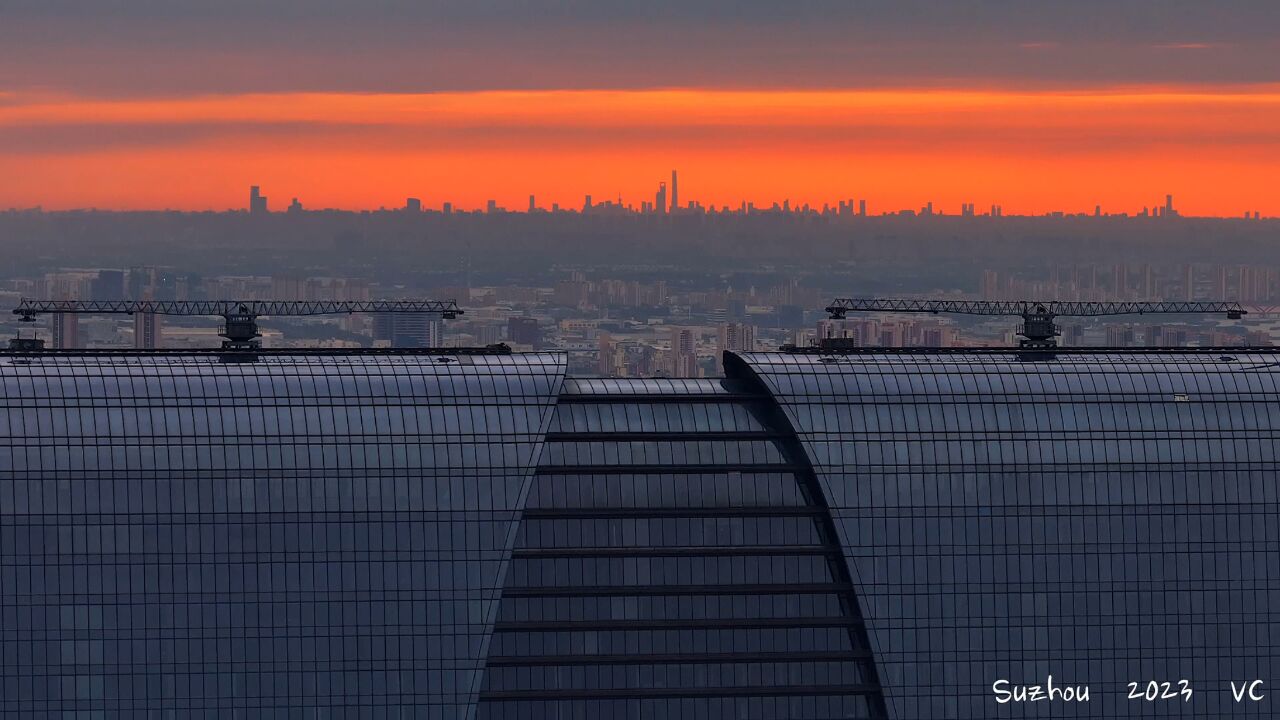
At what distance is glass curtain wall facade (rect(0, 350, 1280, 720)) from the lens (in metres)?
108

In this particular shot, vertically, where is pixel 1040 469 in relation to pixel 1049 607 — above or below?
above

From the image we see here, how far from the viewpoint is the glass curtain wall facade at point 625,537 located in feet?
353

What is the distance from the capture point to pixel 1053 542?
113m

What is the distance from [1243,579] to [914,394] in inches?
763

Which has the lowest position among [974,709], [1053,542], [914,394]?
[974,709]

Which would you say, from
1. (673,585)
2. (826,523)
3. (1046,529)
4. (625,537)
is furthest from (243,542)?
(1046,529)

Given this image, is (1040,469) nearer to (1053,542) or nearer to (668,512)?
(1053,542)

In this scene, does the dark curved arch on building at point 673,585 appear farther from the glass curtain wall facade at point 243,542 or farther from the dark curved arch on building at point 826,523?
the glass curtain wall facade at point 243,542

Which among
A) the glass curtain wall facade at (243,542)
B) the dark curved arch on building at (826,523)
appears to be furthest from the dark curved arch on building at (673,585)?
the glass curtain wall facade at (243,542)

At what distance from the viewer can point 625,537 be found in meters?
111

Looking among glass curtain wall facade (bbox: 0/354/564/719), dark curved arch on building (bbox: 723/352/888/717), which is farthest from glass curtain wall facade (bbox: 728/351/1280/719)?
glass curtain wall facade (bbox: 0/354/564/719)

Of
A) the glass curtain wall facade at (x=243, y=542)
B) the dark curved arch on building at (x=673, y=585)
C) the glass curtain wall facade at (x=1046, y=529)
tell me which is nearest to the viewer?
the glass curtain wall facade at (x=243, y=542)

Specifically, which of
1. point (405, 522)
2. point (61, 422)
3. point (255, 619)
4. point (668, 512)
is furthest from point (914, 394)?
point (61, 422)

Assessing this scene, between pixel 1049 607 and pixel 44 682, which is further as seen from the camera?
pixel 1049 607
